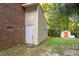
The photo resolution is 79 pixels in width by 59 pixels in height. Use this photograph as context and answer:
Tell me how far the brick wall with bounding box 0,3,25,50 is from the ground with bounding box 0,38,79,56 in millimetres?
87

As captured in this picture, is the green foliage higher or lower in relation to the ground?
higher

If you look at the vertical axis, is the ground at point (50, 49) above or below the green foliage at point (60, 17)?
below

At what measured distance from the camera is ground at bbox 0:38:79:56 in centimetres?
180

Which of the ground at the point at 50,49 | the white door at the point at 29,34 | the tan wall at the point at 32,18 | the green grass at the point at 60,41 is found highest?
the tan wall at the point at 32,18

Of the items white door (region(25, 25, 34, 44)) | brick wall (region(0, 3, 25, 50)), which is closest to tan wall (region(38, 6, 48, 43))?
white door (region(25, 25, 34, 44))

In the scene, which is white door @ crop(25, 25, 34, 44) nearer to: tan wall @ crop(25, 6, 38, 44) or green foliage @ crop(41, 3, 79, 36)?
tan wall @ crop(25, 6, 38, 44)

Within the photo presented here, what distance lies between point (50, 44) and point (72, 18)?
425 mm

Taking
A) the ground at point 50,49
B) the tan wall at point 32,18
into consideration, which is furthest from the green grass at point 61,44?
the tan wall at point 32,18

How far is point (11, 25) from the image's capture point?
1.82 metres

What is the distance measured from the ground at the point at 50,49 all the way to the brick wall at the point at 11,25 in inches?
3.4

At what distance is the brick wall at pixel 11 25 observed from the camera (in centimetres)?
179

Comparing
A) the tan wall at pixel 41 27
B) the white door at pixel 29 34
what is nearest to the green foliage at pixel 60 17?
the tan wall at pixel 41 27

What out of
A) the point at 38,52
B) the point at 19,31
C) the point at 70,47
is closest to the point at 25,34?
the point at 19,31

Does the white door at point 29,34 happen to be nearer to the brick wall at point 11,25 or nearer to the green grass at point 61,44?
the brick wall at point 11,25
